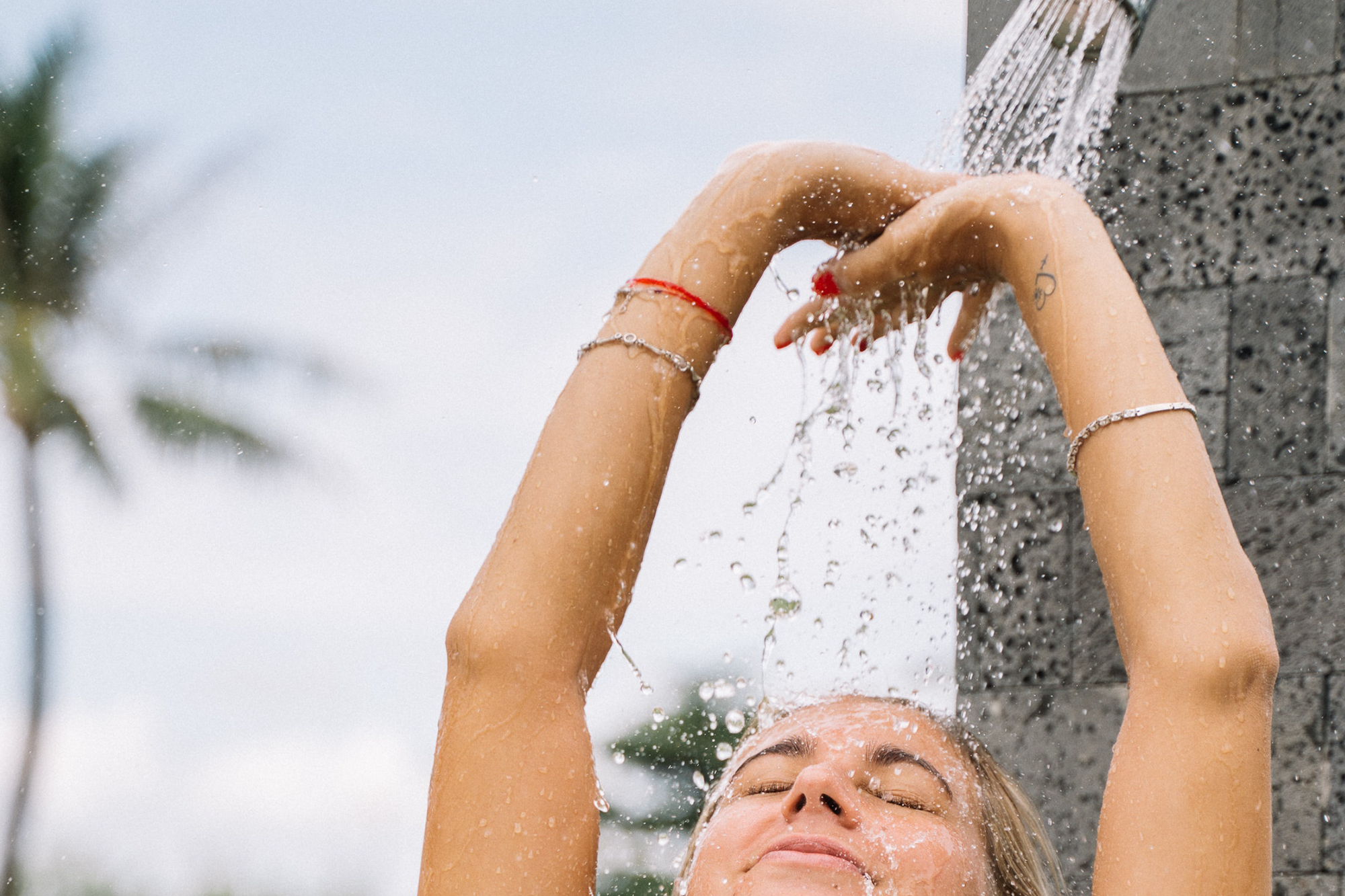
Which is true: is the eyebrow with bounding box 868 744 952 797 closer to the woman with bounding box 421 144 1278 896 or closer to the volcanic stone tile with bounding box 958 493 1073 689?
the woman with bounding box 421 144 1278 896

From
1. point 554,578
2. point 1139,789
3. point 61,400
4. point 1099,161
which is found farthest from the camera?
point 61,400

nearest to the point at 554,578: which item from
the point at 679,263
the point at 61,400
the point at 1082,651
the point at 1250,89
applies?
the point at 679,263

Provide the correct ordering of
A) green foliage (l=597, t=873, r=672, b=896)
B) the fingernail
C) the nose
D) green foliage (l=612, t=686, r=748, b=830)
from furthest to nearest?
green foliage (l=612, t=686, r=748, b=830) → green foliage (l=597, t=873, r=672, b=896) → the fingernail → the nose

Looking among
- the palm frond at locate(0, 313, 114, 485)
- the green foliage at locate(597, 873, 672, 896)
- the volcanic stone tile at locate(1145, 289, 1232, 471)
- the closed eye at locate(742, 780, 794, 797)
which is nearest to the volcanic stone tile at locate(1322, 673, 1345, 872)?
the volcanic stone tile at locate(1145, 289, 1232, 471)

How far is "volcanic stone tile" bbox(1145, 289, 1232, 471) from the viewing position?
11.2 ft

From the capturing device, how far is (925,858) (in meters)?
2.50

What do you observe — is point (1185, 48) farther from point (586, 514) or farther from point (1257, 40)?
point (586, 514)

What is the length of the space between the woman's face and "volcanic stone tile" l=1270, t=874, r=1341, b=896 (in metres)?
0.84

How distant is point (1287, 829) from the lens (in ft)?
10.2

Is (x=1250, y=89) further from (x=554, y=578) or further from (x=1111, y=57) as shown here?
(x=554, y=578)

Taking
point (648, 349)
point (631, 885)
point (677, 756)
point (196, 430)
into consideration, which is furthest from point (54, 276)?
point (648, 349)

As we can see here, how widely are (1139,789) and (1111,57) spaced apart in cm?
204

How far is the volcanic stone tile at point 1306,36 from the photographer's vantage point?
11.3 feet

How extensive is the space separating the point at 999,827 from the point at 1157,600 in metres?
0.66
